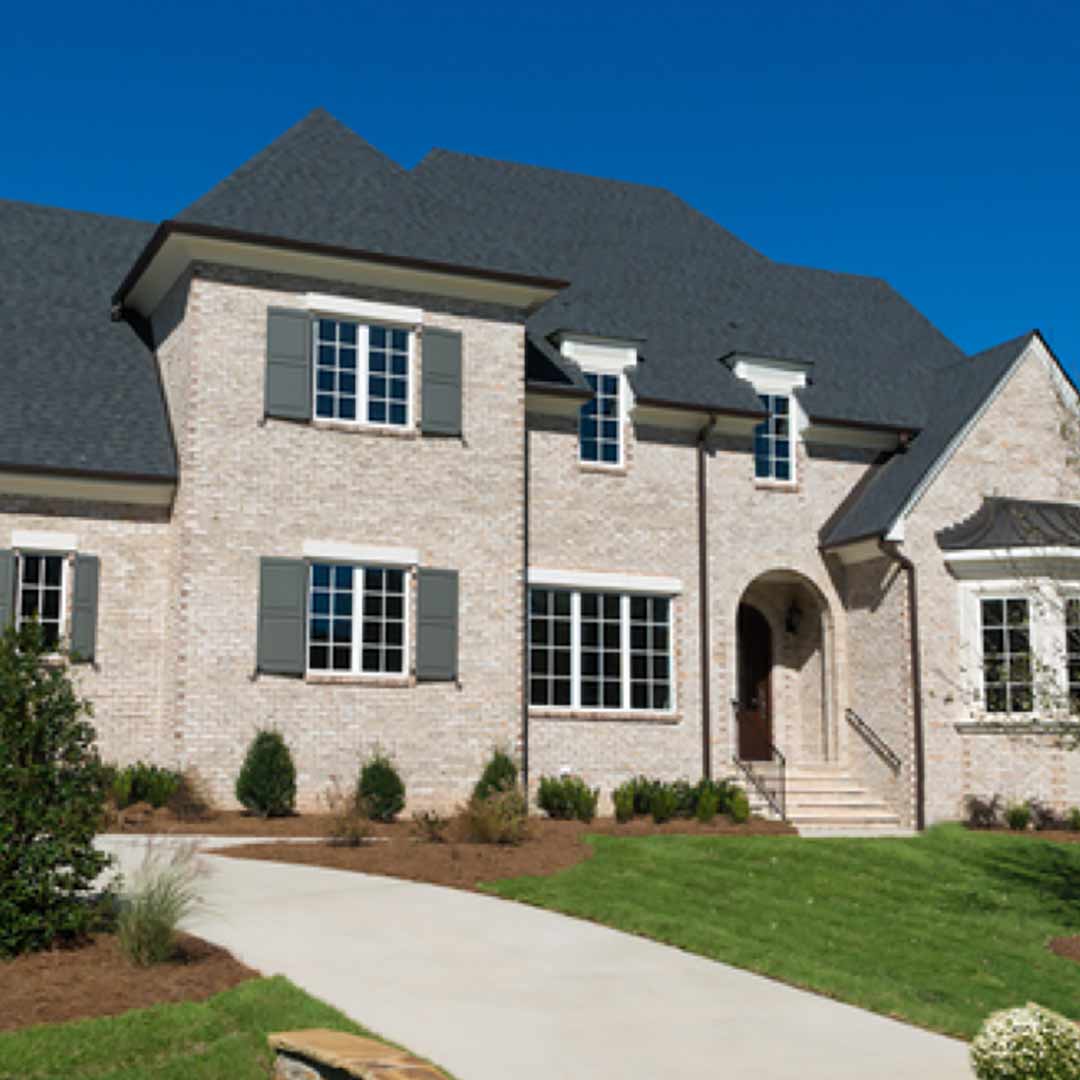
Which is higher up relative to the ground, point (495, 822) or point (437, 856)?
point (495, 822)

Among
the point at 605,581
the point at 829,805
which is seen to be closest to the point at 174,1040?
the point at 605,581

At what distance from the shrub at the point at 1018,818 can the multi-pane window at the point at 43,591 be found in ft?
47.0

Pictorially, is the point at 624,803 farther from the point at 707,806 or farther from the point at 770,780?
the point at 770,780

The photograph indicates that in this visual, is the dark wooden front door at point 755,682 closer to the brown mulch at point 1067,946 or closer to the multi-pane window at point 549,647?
the multi-pane window at point 549,647

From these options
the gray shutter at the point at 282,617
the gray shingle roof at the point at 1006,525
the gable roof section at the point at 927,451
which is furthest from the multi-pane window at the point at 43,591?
the gray shingle roof at the point at 1006,525

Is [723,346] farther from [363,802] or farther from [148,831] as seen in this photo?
[148,831]

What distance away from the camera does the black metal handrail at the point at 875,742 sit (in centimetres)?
2225

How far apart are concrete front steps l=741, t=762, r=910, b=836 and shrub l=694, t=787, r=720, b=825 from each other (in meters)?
1.42

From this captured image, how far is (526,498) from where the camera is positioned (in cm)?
2172

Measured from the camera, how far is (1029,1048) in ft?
22.8

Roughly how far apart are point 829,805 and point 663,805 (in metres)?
3.44

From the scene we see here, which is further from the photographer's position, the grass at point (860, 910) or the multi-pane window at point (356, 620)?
the multi-pane window at point (356, 620)

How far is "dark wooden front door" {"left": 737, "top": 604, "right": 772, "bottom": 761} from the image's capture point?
2425 cm

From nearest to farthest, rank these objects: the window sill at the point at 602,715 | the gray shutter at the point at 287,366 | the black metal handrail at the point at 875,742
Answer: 1. the gray shutter at the point at 287,366
2. the window sill at the point at 602,715
3. the black metal handrail at the point at 875,742
